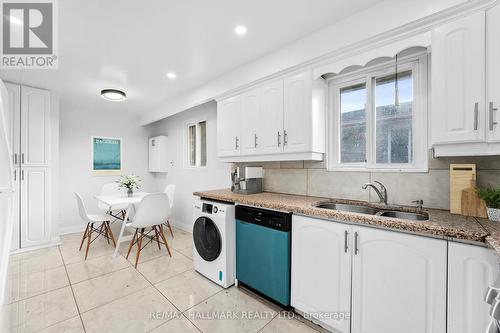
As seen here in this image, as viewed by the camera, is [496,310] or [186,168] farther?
[186,168]

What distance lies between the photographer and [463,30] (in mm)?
1319

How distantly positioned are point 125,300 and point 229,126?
212cm

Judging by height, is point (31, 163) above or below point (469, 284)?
above

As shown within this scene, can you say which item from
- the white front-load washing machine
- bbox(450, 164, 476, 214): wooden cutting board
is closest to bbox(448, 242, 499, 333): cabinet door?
bbox(450, 164, 476, 214): wooden cutting board

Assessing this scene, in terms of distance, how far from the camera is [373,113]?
2.04 m

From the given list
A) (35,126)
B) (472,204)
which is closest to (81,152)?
(35,126)

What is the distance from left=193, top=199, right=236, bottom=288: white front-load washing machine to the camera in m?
2.20

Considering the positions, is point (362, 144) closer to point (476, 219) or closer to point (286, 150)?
point (286, 150)

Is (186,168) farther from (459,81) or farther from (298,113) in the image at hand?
(459,81)

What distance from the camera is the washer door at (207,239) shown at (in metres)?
2.25

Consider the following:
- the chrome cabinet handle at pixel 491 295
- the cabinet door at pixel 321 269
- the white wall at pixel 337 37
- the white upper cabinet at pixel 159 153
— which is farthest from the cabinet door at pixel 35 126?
the chrome cabinet handle at pixel 491 295

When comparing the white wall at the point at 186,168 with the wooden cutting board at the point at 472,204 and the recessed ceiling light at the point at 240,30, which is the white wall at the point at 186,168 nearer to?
the recessed ceiling light at the point at 240,30

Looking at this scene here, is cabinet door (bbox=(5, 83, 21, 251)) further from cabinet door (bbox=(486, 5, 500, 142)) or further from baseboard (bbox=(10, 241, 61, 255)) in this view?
cabinet door (bbox=(486, 5, 500, 142))

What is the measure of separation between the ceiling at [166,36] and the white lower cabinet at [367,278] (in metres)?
1.63
